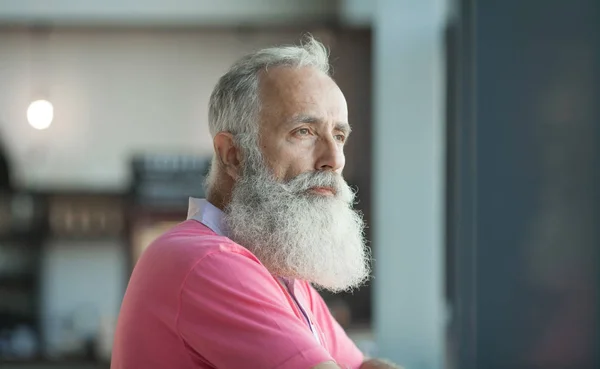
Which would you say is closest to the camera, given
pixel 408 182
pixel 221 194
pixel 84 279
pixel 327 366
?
pixel 327 366

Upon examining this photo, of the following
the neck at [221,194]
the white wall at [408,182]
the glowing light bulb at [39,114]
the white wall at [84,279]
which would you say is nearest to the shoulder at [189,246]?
the neck at [221,194]

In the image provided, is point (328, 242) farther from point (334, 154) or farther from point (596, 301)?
point (596, 301)

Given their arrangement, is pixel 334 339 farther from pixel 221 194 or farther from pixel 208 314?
pixel 208 314

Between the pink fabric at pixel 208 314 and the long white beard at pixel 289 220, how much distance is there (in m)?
0.10

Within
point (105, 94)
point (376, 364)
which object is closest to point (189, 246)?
point (376, 364)

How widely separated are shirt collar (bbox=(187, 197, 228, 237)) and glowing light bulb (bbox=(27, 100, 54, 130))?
6752mm

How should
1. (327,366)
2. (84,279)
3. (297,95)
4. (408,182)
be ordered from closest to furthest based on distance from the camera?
(327,366)
(297,95)
(408,182)
(84,279)

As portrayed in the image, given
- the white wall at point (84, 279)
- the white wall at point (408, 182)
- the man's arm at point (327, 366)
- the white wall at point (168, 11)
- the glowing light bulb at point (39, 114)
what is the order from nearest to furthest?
the man's arm at point (327, 366) < the white wall at point (408, 182) < the glowing light bulb at point (39, 114) < the white wall at point (84, 279) < the white wall at point (168, 11)

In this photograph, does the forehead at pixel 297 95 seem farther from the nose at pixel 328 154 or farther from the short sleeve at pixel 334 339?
the short sleeve at pixel 334 339

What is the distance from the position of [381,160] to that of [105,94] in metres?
3.04

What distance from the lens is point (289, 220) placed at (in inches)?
51.6

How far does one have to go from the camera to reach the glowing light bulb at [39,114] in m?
7.79

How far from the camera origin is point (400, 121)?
6844 mm

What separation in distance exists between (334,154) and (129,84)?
306 inches
